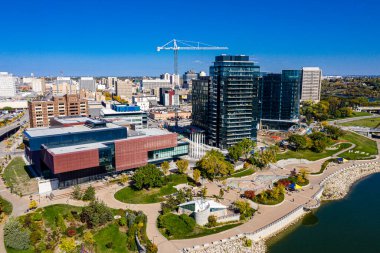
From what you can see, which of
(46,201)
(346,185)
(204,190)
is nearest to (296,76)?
(346,185)

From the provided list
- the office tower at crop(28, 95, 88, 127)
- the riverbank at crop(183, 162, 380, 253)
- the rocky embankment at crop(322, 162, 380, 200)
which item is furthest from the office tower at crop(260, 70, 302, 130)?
the office tower at crop(28, 95, 88, 127)

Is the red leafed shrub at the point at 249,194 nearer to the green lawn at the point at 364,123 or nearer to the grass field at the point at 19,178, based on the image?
the grass field at the point at 19,178

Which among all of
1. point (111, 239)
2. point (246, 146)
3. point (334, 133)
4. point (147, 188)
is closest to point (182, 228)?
point (111, 239)

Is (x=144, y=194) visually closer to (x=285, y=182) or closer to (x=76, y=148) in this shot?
(x=76, y=148)

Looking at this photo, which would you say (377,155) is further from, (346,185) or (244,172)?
(244,172)

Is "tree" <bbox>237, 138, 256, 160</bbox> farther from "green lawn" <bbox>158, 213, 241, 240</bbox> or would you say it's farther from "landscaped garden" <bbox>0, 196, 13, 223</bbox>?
Result: "landscaped garden" <bbox>0, 196, 13, 223</bbox>

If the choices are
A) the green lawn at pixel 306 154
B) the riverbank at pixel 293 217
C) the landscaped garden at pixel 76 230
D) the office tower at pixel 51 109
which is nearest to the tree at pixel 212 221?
the riverbank at pixel 293 217

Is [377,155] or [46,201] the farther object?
[377,155]
